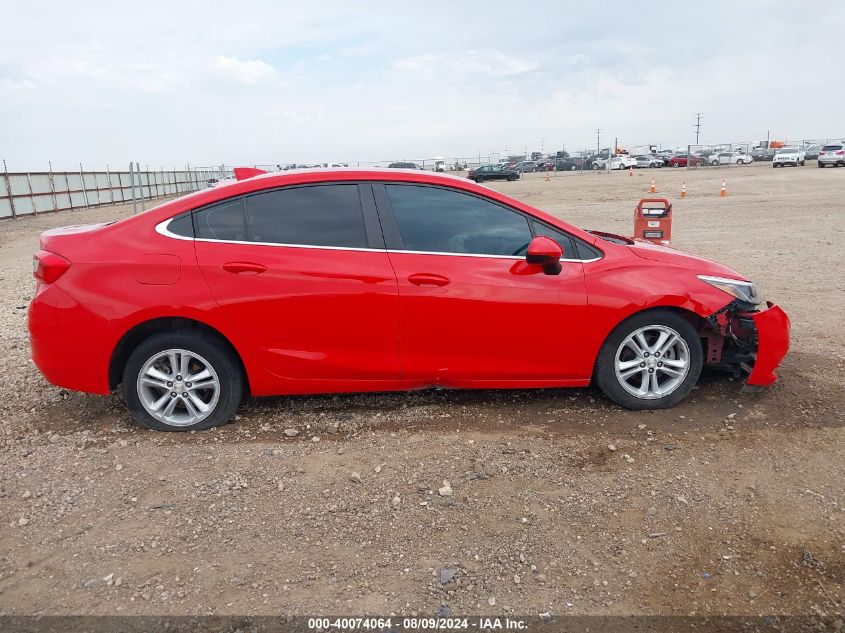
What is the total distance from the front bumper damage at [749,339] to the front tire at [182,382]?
10.5 ft

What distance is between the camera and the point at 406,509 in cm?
318

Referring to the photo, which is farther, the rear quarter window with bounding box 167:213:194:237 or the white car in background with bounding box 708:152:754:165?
the white car in background with bounding box 708:152:754:165

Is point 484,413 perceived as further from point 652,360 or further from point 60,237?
point 60,237

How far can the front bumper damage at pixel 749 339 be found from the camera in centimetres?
421

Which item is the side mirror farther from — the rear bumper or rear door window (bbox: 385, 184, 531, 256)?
the rear bumper

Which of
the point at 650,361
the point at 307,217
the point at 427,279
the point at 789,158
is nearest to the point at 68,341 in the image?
the point at 307,217

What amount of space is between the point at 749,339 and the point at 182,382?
3768 mm

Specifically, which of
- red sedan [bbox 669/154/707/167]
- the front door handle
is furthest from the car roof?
red sedan [bbox 669/154/707/167]

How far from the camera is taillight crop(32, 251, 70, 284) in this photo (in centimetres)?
384

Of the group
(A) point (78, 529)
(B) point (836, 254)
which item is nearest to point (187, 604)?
(A) point (78, 529)

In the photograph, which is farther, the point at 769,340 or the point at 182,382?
the point at 769,340

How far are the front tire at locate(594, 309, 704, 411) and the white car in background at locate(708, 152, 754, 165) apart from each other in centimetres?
6266

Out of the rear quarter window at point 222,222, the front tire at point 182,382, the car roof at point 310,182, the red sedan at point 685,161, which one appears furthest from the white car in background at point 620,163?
the front tire at point 182,382

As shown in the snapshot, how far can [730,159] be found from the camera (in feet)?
195
